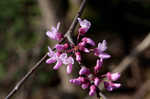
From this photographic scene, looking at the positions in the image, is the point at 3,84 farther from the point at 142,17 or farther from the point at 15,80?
the point at 142,17

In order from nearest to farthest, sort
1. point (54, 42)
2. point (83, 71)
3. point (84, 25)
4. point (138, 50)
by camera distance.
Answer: point (83, 71) → point (84, 25) → point (138, 50) → point (54, 42)

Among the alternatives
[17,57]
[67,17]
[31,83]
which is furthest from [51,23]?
[17,57]

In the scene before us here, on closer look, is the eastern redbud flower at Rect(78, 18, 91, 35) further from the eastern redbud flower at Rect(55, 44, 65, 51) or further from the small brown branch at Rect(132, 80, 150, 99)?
the small brown branch at Rect(132, 80, 150, 99)

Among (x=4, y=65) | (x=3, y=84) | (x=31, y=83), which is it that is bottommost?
(x=3, y=84)

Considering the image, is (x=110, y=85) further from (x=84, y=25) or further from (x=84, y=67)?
(x=84, y=25)

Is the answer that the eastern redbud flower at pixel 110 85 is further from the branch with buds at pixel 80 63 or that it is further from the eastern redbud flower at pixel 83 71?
the eastern redbud flower at pixel 83 71

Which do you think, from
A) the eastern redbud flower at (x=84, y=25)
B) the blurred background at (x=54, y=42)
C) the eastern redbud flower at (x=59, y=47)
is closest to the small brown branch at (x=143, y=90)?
the blurred background at (x=54, y=42)

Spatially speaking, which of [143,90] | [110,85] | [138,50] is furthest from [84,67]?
[143,90]

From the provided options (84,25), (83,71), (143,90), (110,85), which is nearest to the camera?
(83,71)

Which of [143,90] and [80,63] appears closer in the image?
[80,63]
